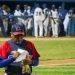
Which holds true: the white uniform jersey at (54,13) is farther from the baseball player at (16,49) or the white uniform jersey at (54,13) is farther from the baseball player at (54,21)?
the baseball player at (16,49)

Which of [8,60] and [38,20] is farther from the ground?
[8,60]

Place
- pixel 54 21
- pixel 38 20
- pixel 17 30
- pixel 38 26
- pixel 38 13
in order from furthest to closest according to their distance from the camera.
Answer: pixel 38 26
pixel 54 21
pixel 38 20
pixel 38 13
pixel 17 30

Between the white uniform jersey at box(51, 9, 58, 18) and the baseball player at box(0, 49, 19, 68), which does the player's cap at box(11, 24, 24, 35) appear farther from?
the white uniform jersey at box(51, 9, 58, 18)

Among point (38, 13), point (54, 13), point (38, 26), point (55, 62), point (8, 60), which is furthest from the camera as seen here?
point (38, 26)

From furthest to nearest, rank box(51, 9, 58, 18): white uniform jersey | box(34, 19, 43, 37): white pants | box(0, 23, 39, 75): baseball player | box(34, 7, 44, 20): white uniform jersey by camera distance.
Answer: box(34, 19, 43, 37): white pants, box(51, 9, 58, 18): white uniform jersey, box(34, 7, 44, 20): white uniform jersey, box(0, 23, 39, 75): baseball player

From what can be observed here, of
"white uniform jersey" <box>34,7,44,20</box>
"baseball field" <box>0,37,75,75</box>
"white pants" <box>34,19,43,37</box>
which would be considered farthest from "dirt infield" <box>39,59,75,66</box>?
"white pants" <box>34,19,43,37</box>

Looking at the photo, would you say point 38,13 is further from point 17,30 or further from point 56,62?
point 17,30

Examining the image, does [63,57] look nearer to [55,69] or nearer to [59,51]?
[59,51]

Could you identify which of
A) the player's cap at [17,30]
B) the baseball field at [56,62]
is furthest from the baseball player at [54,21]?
the player's cap at [17,30]

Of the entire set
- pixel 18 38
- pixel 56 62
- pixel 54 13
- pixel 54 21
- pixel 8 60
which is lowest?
pixel 56 62

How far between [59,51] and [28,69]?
11656mm

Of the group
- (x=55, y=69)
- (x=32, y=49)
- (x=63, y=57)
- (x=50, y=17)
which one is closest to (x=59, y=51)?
(x=63, y=57)

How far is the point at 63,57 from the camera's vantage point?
15.5 meters

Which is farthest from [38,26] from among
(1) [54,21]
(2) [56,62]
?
(2) [56,62]
